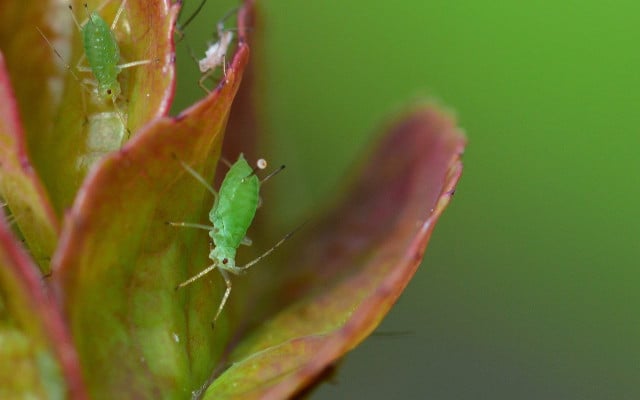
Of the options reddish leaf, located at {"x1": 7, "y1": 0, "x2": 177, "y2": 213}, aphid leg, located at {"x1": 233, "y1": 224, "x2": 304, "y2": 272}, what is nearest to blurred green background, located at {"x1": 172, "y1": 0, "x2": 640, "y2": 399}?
aphid leg, located at {"x1": 233, "y1": 224, "x2": 304, "y2": 272}

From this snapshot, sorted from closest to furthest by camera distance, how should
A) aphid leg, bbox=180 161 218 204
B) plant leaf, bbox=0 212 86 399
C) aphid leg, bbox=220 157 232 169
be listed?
plant leaf, bbox=0 212 86 399 → aphid leg, bbox=180 161 218 204 → aphid leg, bbox=220 157 232 169

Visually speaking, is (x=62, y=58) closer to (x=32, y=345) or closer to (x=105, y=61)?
(x=105, y=61)

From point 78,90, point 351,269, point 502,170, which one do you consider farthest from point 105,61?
point 502,170

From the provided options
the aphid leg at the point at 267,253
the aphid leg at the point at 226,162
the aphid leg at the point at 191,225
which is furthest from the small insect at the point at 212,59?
the aphid leg at the point at 191,225

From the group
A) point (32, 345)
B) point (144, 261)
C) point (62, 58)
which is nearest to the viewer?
point (32, 345)

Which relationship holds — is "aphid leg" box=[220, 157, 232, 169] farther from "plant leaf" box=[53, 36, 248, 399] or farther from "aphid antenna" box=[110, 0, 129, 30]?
"aphid antenna" box=[110, 0, 129, 30]

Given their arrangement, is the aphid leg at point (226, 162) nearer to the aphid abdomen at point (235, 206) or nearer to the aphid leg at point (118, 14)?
the aphid abdomen at point (235, 206)

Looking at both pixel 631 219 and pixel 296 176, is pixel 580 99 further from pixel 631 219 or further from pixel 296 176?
pixel 296 176
